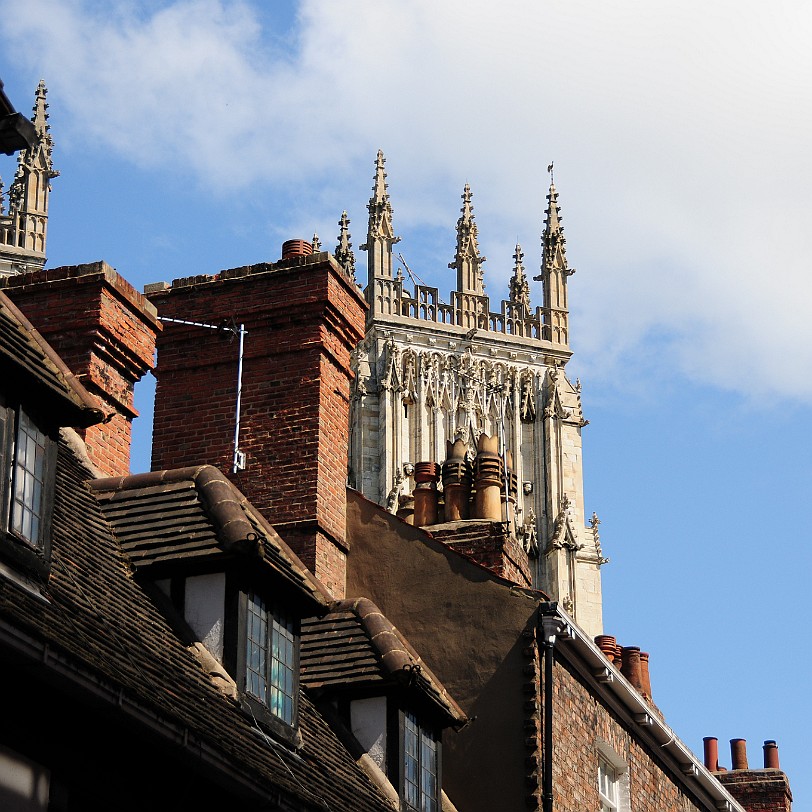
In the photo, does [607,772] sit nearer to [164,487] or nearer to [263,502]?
[263,502]

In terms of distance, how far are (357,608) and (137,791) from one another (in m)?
4.31

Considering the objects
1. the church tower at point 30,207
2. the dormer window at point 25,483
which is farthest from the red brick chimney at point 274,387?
the church tower at point 30,207

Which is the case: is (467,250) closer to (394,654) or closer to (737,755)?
(737,755)

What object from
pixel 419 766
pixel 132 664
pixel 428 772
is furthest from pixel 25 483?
pixel 428 772

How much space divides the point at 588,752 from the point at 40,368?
25.3 ft

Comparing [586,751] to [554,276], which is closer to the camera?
[586,751]

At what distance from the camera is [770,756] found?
27.3m

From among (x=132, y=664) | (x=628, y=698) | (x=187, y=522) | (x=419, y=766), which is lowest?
(x=132, y=664)

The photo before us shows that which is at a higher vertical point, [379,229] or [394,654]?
[379,229]

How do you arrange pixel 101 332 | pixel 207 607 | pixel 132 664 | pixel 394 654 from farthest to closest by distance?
pixel 101 332, pixel 394 654, pixel 207 607, pixel 132 664

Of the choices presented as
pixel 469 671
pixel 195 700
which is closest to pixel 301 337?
pixel 469 671

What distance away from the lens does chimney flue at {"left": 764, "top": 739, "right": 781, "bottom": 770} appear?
89.0 ft

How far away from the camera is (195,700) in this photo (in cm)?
1034

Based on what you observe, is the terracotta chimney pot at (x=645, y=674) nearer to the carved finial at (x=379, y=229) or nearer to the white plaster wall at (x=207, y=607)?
the white plaster wall at (x=207, y=607)
